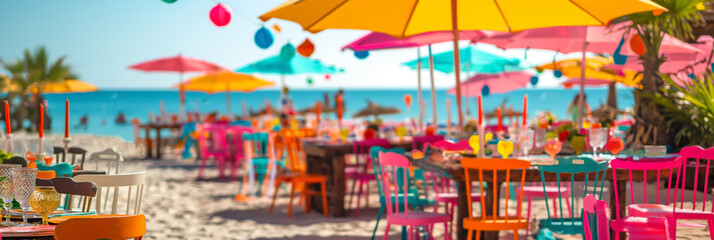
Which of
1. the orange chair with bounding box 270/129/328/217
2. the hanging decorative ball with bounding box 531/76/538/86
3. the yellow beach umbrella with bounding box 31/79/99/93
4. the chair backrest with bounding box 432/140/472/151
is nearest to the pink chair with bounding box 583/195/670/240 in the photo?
the chair backrest with bounding box 432/140/472/151

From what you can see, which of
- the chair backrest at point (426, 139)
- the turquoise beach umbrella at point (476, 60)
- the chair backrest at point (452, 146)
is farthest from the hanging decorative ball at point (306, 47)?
the turquoise beach umbrella at point (476, 60)

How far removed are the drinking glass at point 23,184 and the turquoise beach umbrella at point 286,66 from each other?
7111mm

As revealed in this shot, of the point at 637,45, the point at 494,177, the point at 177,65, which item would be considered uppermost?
the point at 177,65

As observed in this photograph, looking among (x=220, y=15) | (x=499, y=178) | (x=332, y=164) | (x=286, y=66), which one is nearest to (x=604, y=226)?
(x=499, y=178)

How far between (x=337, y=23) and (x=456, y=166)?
1.44 metres

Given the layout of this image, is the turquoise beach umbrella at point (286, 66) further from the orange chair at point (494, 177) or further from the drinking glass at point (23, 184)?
the drinking glass at point (23, 184)

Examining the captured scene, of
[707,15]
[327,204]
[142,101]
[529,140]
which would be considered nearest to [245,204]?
[327,204]

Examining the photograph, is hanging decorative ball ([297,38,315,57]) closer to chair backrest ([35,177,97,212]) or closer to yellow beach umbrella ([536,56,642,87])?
chair backrest ([35,177,97,212])

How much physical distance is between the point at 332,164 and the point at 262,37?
1541 millimetres

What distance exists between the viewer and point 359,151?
701 cm

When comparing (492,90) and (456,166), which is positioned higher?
(492,90)

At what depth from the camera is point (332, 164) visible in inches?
291

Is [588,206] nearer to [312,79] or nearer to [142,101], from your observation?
[312,79]

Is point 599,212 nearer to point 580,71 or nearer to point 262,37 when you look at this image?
point 262,37
